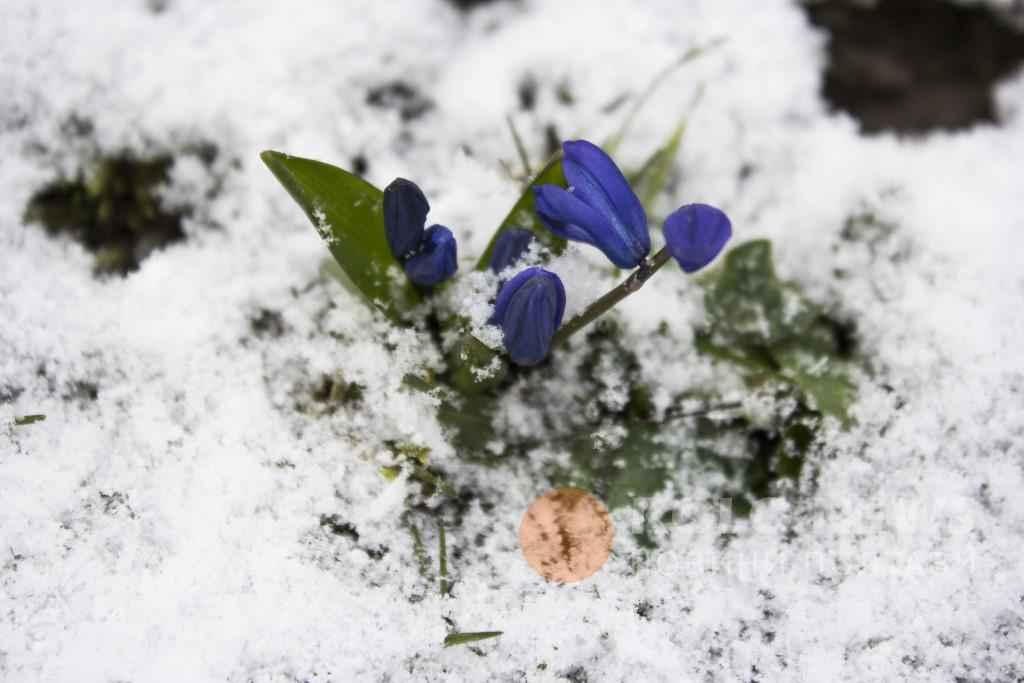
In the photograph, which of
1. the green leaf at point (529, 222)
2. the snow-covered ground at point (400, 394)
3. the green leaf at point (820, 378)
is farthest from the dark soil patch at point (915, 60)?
the green leaf at point (529, 222)

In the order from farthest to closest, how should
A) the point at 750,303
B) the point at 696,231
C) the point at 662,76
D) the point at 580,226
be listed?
the point at 662,76, the point at 750,303, the point at 580,226, the point at 696,231

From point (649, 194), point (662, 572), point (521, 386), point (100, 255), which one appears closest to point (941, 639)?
point (662, 572)

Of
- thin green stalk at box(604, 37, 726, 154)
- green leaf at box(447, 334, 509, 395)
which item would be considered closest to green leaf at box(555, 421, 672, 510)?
green leaf at box(447, 334, 509, 395)

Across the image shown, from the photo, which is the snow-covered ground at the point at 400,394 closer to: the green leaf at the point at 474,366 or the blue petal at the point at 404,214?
the green leaf at the point at 474,366

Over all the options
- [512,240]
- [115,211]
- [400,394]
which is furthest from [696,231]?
[115,211]

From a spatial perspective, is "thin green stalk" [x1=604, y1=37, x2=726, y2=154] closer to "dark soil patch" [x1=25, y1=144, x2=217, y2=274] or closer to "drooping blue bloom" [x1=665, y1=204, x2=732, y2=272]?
"drooping blue bloom" [x1=665, y1=204, x2=732, y2=272]

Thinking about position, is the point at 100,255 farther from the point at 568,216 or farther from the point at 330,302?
the point at 568,216

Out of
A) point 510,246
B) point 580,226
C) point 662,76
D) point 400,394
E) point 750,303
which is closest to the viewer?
point 580,226

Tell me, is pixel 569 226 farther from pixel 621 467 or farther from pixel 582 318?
pixel 621 467
